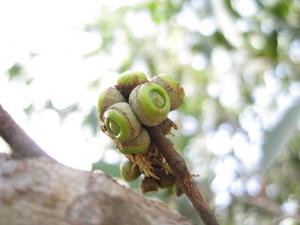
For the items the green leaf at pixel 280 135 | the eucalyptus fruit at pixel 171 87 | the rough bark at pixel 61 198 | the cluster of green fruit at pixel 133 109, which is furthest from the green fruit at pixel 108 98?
the green leaf at pixel 280 135

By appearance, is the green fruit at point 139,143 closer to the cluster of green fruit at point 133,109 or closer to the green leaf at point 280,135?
the cluster of green fruit at point 133,109

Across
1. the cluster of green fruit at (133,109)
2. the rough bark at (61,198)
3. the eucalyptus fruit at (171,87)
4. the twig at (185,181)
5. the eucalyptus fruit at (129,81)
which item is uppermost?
the eucalyptus fruit at (171,87)

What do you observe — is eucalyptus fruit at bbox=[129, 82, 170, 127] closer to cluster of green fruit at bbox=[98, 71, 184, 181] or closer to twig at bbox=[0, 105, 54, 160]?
cluster of green fruit at bbox=[98, 71, 184, 181]

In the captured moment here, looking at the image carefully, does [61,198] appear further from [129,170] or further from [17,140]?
[129,170]

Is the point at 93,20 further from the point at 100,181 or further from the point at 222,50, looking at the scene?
the point at 100,181

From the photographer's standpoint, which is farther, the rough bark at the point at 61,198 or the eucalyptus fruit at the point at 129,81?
the eucalyptus fruit at the point at 129,81

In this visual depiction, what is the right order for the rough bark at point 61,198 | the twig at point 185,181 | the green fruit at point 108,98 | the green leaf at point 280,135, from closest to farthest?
the rough bark at point 61,198, the twig at point 185,181, the green fruit at point 108,98, the green leaf at point 280,135

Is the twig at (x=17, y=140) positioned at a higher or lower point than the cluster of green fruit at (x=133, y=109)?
lower
